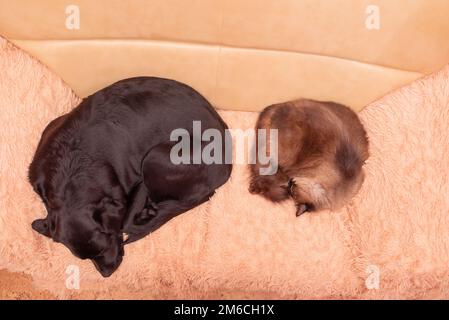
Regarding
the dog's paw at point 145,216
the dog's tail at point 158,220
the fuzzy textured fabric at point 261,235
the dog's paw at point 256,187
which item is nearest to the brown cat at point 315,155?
the dog's paw at point 256,187

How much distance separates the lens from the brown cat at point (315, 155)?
Answer: 2191 mm

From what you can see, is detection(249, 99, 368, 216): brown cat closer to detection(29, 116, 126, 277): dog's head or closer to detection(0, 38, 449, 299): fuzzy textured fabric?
detection(0, 38, 449, 299): fuzzy textured fabric

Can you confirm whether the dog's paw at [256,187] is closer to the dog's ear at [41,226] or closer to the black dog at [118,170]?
the black dog at [118,170]

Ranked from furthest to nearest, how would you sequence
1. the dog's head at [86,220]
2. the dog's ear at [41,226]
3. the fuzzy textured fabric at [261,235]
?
the fuzzy textured fabric at [261,235]
the dog's ear at [41,226]
the dog's head at [86,220]

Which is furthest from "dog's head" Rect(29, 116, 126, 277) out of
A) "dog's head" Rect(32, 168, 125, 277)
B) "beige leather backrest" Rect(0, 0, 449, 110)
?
"beige leather backrest" Rect(0, 0, 449, 110)

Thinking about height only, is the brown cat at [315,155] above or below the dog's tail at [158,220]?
above

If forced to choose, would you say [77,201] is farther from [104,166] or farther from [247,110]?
[247,110]

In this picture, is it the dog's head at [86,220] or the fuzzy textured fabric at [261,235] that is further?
the fuzzy textured fabric at [261,235]

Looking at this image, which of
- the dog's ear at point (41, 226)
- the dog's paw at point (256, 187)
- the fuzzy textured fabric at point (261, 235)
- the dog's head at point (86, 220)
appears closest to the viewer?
the dog's head at point (86, 220)

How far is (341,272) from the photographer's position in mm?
2258

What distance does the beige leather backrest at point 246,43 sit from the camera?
2.05m

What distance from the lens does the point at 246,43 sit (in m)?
2.20

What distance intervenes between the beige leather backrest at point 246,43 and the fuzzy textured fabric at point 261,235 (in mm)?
181

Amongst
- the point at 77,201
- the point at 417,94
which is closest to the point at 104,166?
the point at 77,201
